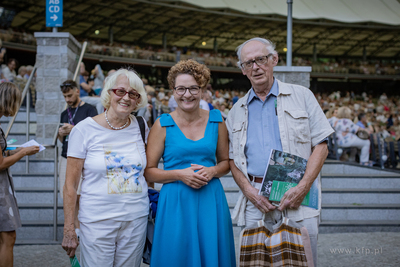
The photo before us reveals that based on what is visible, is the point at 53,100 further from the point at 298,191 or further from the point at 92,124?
the point at 298,191

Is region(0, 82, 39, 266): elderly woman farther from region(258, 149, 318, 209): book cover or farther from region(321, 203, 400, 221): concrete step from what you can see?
region(321, 203, 400, 221): concrete step

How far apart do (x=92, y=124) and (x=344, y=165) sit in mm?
5299

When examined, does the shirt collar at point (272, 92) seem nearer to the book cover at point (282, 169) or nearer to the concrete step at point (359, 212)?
the book cover at point (282, 169)

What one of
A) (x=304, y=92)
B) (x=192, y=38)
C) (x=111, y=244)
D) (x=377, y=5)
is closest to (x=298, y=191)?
(x=304, y=92)

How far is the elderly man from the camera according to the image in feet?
7.40

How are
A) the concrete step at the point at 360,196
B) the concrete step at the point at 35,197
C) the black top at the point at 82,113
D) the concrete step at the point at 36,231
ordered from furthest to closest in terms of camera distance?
the concrete step at the point at 360,196 → the concrete step at the point at 35,197 → the concrete step at the point at 36,231 → the black top at the point at 82,113

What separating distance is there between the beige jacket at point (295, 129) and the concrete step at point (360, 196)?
3366 millimetres

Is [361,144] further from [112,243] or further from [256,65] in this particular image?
[112,243]

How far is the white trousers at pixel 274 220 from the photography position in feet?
7.41

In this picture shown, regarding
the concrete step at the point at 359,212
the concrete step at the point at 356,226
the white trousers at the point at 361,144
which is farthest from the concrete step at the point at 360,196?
the white trousers at the point at 361,144

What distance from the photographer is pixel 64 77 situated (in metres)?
6.06

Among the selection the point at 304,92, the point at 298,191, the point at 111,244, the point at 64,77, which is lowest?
the point at 111,244

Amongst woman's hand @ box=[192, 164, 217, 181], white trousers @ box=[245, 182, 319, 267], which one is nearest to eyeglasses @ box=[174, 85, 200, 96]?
woman's hand @ box=[192, 164, 217, 181]

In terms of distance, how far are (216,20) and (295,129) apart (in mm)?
27613
